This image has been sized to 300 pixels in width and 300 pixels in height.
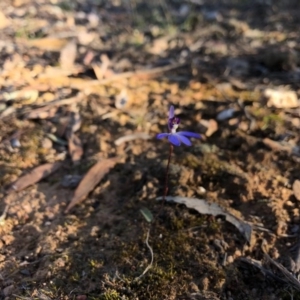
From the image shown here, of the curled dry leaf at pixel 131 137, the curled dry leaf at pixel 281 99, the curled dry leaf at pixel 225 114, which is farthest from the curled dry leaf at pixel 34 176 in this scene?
the curled dry leaf at pixel 281 99

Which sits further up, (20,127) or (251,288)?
(20,127)

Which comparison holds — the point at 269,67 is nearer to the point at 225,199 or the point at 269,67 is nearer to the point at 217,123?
the point at 217,123

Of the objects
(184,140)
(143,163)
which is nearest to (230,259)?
(184,140)

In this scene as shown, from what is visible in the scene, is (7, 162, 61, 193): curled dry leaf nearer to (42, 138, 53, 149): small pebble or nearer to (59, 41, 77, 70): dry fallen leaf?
(42, 138, 53, 149): small pebble

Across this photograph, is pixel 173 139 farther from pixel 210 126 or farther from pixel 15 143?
pixel 15 143

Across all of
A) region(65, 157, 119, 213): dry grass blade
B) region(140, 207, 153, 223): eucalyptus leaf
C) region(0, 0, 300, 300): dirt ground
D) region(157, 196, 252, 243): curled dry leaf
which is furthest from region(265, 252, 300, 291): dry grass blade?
region(65, 157, 119, 213): dry grass blade

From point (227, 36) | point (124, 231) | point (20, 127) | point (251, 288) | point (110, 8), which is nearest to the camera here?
point (251, 288)

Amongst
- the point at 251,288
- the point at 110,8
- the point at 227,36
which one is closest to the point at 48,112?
the point at 251,288
